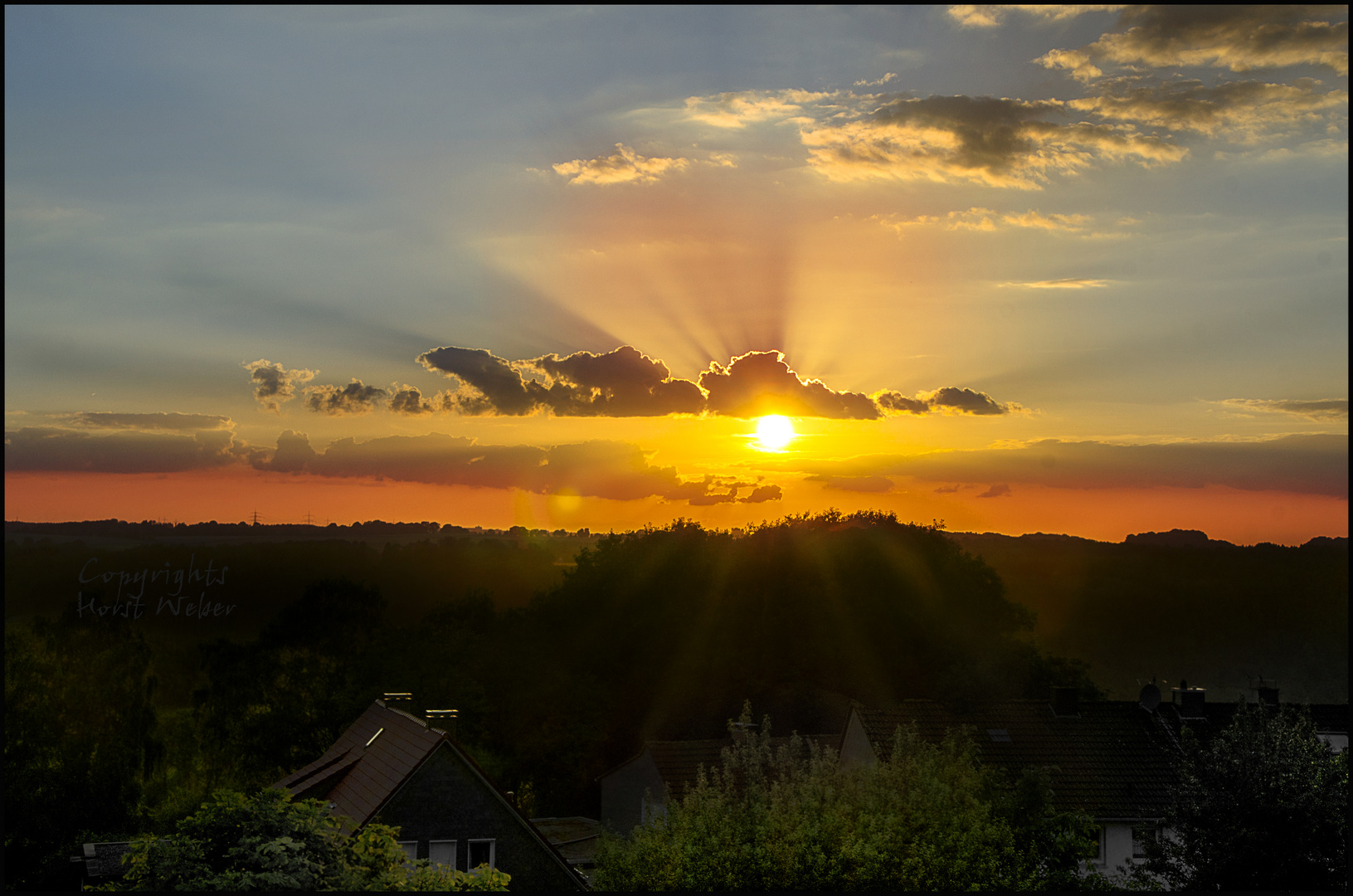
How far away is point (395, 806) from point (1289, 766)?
23.7 meters

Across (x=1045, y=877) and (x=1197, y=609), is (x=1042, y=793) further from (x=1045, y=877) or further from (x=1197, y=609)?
(x=1197, y=609)

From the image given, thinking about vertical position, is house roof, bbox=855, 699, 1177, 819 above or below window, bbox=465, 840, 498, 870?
above

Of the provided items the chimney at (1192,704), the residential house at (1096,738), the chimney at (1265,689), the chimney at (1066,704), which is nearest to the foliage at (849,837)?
the residential house at (1096,738)

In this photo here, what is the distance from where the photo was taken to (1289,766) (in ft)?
84.9

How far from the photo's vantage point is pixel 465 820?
29.0 meters

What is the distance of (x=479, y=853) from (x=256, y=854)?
1611 cm

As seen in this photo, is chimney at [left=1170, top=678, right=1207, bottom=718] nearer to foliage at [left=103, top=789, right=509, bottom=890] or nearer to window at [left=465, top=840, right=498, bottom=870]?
window at [left=465, top=840, right=498, bottom=870]

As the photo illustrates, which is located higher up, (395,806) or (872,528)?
(872,528)

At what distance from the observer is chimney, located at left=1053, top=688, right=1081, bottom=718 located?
4078cm

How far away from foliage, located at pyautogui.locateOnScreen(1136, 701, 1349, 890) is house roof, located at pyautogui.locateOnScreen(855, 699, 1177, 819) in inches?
284

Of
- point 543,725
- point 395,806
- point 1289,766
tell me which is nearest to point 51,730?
point 543,725

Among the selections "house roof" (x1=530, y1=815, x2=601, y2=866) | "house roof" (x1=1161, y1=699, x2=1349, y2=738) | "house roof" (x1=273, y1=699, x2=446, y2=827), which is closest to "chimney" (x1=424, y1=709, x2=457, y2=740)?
"house roof" (x1=273, y1=699, x2=446, y2=827)

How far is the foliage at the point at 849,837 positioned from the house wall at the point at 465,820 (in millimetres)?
5367

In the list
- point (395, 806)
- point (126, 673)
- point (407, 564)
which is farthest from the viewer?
point (407, 564)
